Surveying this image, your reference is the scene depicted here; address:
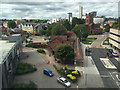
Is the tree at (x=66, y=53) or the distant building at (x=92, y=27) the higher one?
the distant building at (x=92, y=27)

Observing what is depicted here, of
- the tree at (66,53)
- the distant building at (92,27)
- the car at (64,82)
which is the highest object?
the distant building at (92,27)

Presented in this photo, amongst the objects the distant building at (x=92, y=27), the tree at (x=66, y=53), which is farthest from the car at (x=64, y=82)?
the distant building at (x=92, y=27)

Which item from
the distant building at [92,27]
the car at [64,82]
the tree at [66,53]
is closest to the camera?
the car at [64,82]

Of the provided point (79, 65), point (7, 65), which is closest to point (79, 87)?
point (79, 65)

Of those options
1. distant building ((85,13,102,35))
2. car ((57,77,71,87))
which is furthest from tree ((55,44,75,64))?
distant building ((85,13,102,35))

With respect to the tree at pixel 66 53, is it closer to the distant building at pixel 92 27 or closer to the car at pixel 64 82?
the car at pixel 64 82

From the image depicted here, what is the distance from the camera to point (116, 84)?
5.37m

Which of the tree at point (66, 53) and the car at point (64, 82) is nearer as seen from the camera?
the car at point (64, 82)

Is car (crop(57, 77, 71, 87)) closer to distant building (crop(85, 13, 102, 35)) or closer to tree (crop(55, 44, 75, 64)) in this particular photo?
tree (crop(55, 44, 75, 64))

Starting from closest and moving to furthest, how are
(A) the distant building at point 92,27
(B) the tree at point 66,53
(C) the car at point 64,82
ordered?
(C) the car at point 64,82
(B) the tree at point 66,53
(A) the distant building at point 92,27

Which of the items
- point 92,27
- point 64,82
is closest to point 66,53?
point 64,82

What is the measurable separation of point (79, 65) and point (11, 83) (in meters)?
5.47

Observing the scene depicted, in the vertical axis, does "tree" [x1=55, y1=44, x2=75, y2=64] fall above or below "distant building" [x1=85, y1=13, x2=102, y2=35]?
below

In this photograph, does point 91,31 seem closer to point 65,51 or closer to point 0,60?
point 65,51
